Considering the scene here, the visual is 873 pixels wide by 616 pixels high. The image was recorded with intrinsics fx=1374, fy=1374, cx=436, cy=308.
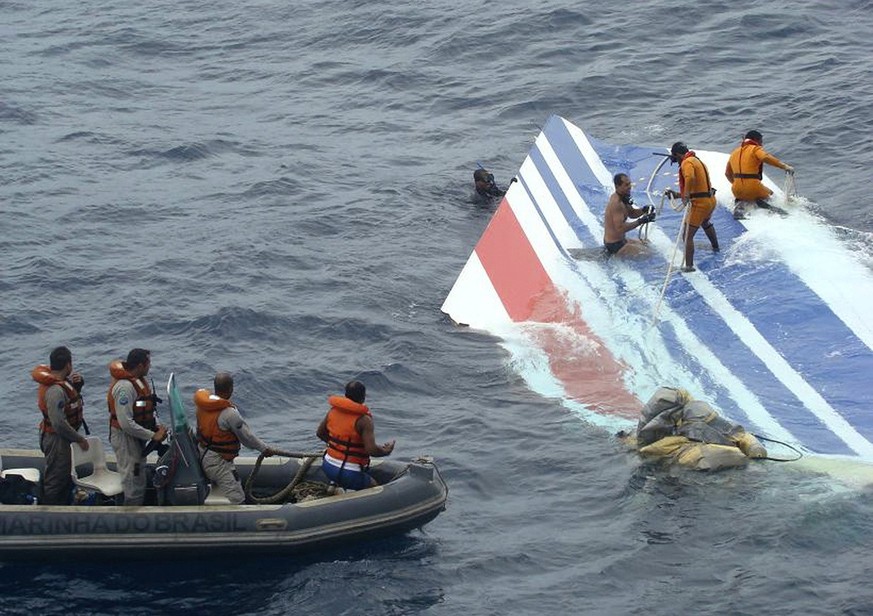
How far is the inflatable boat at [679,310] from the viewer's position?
579 inches

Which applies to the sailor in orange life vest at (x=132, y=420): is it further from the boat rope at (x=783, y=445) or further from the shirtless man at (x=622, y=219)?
the shirtless man at (x=622, y=219)

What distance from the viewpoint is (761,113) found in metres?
24.0

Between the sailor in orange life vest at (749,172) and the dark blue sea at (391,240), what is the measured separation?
1.08 m

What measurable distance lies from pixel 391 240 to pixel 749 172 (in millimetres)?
5484

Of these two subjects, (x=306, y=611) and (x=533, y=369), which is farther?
(x=533, y=369)

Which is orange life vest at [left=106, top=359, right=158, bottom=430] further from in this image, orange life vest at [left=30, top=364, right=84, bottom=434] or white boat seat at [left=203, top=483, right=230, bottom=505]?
white boat seat at [left=203, top=483, right=230, bottom=505]

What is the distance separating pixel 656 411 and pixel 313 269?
7574mm

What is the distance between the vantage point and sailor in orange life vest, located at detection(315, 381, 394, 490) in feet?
40.2

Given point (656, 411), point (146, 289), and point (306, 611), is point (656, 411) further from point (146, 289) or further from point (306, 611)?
point (146, 289)

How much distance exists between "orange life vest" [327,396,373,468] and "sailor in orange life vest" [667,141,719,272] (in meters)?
6.65

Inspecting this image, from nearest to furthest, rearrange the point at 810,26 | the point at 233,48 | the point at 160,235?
the point at 160,235, the point at 810,26, the point at 233,48

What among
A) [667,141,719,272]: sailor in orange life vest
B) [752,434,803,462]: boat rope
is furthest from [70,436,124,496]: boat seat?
[667,141,719,272]: sailor in orange life vest

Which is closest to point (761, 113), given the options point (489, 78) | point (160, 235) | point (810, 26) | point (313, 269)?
point (810, 26)

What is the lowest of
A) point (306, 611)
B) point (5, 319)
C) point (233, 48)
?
point (306, 611)
